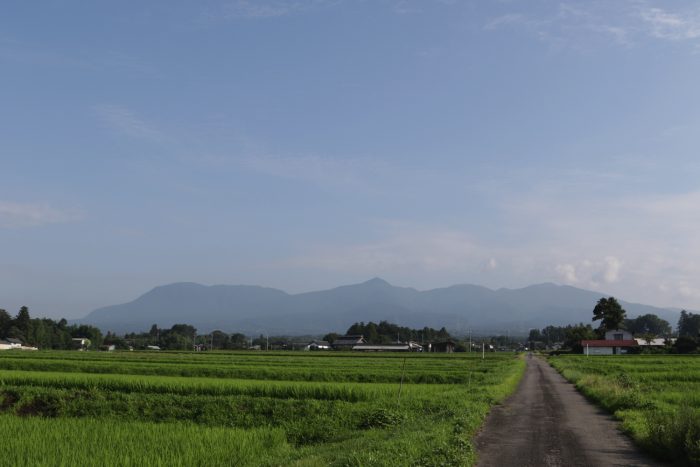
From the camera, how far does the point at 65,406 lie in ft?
78.0

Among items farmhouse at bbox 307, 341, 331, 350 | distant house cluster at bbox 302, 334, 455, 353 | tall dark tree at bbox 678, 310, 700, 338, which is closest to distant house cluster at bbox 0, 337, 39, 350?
distant house cluster at bbox 302, 334, 455, 353

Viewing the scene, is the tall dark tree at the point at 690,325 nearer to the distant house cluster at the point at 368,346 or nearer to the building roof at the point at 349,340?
the distant house cluster at the point at 368,346

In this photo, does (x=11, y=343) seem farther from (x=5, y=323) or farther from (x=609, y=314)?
(x=609, y=314)

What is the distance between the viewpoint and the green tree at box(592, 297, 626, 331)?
398ft

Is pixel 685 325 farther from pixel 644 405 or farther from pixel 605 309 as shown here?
pixel 644 405

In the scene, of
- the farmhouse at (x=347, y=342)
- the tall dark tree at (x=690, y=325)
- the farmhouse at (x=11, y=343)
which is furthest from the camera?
the tall dark tree at (x=690, y=325)

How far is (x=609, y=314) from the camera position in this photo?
121375 mm

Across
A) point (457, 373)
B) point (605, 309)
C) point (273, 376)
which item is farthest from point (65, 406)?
point (605, 309)

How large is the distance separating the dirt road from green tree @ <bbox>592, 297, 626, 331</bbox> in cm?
10914

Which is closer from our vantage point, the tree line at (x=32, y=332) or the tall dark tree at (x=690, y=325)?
the tree line at (x=32, y=332)

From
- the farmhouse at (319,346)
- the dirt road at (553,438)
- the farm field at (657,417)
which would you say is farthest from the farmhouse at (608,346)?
the dirt road at (553,438)

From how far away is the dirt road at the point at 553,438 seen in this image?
11.6 meters

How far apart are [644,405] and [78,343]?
13849 centimetres

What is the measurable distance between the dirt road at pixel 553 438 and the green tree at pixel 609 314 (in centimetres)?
10914
